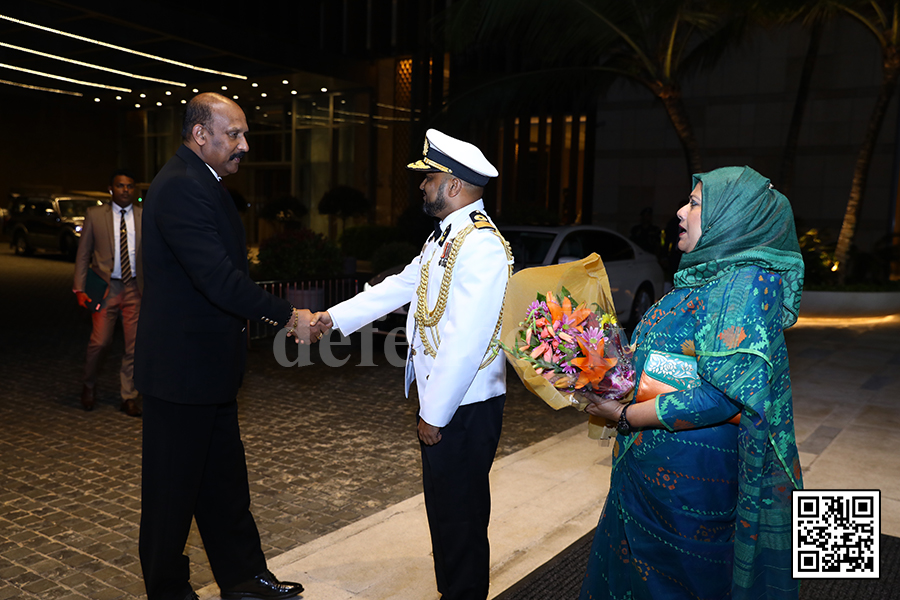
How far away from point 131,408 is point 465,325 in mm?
4711

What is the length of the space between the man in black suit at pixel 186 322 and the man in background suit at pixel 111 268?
150 inches

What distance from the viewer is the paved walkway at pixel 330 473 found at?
3.74 meters

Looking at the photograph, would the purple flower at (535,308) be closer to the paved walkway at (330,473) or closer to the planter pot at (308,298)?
the paved walkway at (330,473)

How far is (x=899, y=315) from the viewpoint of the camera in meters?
14.6

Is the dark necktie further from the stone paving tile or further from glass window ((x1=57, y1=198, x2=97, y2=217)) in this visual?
glass window ((x1=57, y1=198, x2=97, y2=217))

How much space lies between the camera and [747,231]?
2.13 metres

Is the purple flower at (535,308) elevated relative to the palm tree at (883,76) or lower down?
lower down

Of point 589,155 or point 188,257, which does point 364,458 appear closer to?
point 188,257

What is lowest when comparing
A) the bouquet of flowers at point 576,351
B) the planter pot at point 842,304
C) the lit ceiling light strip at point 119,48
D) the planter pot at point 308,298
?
the planter pot at point 842,304

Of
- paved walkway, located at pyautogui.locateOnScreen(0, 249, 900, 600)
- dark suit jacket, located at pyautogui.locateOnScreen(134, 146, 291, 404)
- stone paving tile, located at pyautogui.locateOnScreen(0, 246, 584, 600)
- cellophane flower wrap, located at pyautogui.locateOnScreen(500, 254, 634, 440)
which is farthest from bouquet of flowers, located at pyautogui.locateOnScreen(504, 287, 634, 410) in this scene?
stone paving tile, located at pyautogui.locateOnScreen(0, 246, 584, 600)

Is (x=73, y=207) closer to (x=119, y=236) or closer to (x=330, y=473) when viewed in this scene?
(x=119, y=236)

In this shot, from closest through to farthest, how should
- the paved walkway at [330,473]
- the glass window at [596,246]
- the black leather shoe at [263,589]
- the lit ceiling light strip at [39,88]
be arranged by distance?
1. the black leather shoe at [263,589]
2. the paved walkway at [330,473]
3. the glass window at [596,246]
4. the lit ceiling light strip at [39,88]

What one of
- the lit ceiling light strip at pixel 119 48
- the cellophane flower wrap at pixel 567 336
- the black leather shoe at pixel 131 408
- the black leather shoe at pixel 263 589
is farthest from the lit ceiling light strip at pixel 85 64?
the cellophane flower wrap at pixel 567 336

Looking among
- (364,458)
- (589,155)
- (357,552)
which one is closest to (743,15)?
(589,155)
